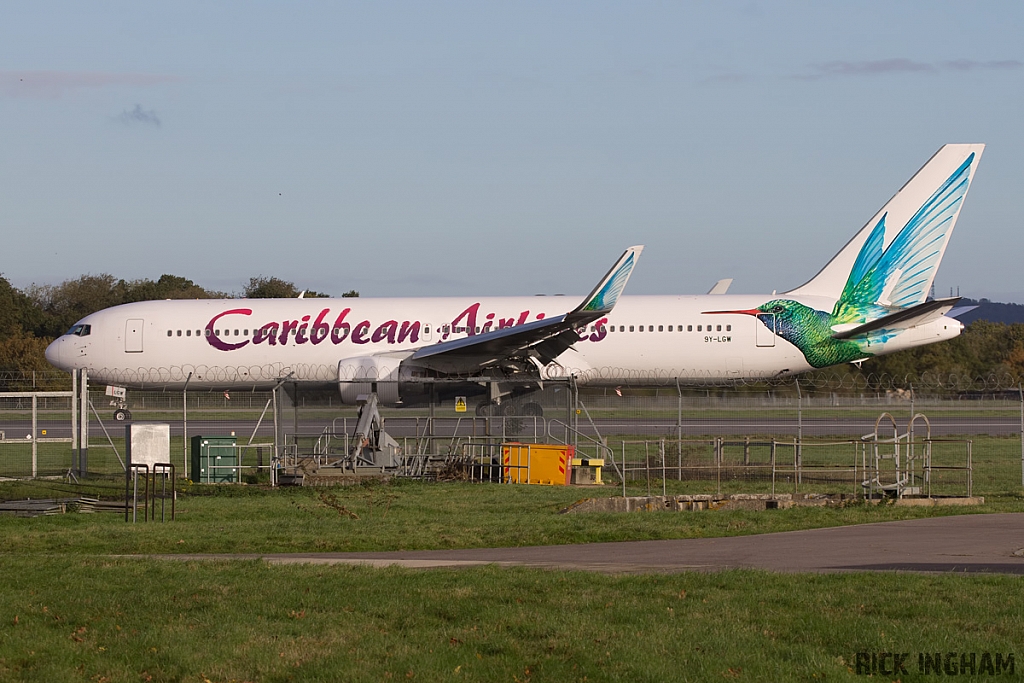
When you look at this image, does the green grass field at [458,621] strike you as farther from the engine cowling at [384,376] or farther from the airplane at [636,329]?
the airplane at [636,329]

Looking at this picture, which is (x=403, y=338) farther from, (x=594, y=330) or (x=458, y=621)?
(x=458, y=621)

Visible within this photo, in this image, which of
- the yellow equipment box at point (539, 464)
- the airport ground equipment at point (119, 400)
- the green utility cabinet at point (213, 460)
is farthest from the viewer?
the airport ground equipment at point (119, 400)

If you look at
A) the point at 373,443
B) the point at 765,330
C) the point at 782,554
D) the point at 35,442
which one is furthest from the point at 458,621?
the point at 765,330

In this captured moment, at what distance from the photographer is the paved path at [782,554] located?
1159 centimetres

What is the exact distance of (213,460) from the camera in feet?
75.6

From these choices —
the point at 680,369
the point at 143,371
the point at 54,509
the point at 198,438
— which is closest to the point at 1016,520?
the point at 54,509

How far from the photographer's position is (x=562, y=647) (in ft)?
26.7

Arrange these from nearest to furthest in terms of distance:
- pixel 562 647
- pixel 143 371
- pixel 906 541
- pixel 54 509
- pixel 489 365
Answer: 1. pixel 562 647
2. pixel 906 541
3. pixel 54 509
4. pixel 489 365
5. pixel 143 371

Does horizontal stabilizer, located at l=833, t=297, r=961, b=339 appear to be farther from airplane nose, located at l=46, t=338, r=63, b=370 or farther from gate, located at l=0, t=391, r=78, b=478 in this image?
airplane nose, located at l=46, t=338, r=63, b=370

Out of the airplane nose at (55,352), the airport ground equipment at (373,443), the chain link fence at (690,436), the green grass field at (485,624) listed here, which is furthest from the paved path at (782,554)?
the airplane nose at (55,352)

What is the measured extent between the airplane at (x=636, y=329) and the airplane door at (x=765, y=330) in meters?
0.03

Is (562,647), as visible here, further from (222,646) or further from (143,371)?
(143,371)

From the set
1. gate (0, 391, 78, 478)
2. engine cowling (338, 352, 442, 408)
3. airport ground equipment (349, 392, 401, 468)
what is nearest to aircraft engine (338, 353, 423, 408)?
engine cowling (338, 352, 442, 408)

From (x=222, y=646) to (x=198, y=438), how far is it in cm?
1513
